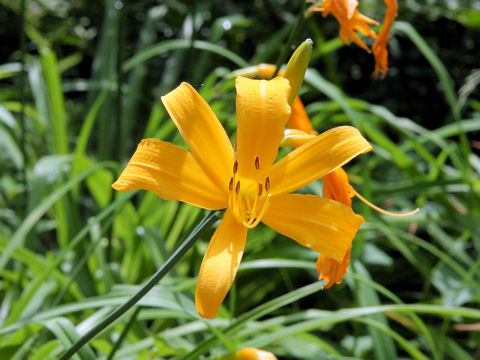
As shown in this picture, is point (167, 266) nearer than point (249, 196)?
Yes

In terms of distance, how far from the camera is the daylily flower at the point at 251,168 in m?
0.66

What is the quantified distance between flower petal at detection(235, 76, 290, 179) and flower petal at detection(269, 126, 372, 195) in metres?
0.03

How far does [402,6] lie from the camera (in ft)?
8.38

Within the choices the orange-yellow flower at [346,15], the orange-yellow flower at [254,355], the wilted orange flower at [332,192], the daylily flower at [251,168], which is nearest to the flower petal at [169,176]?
the daylily flower at [251,168]

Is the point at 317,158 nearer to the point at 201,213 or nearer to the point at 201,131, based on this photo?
the point at 201,131

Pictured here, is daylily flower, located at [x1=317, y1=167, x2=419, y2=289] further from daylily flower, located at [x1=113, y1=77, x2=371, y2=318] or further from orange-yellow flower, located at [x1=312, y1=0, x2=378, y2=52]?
orange-yellow flower, located at [x1=312, y1=0, x2=378, y2=52]

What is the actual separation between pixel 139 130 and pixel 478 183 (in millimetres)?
1640

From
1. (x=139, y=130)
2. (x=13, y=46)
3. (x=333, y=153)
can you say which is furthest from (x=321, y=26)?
(x=333, y=153)

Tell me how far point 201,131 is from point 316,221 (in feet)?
0.59

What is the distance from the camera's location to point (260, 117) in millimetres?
691

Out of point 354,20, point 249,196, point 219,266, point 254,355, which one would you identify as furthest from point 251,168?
point 354,20

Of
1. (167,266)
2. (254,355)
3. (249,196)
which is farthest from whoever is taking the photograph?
(254,355)

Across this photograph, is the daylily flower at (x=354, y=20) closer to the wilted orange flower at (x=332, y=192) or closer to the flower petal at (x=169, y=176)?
the wilted orange flower at (x=332, y=192)

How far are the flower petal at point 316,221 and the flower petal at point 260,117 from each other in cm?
6
